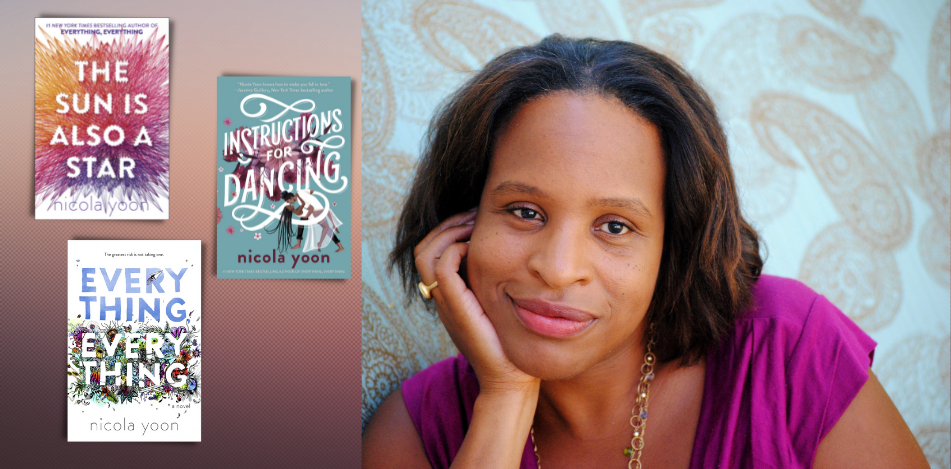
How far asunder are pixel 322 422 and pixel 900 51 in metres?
1.99

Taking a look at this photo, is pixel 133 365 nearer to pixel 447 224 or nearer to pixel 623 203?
pixel 447 224

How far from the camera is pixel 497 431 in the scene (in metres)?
1.39

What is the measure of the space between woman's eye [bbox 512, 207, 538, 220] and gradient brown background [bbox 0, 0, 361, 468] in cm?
32

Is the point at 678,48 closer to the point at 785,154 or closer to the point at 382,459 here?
the point at 785,154

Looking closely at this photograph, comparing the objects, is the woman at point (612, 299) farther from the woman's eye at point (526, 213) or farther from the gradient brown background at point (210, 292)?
the gradient brown background at point (210, 292)

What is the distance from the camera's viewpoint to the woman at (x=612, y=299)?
1.26 metres

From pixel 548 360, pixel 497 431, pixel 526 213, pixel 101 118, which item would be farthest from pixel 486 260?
pixel 101 118

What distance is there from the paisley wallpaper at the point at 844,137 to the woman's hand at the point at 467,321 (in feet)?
1.50

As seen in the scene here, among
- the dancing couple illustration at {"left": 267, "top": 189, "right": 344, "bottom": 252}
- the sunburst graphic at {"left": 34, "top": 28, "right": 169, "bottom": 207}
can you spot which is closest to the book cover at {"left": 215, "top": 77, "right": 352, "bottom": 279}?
the dancing couple illustration at {"left": 267, "top": 189, "right": 344, "bottom": 252}

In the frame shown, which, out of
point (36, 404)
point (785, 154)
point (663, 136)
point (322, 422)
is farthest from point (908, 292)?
point (36, 404)

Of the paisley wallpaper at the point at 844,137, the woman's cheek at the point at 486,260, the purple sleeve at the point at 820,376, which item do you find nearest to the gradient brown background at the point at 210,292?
the woman's cheek at the point at 486,260

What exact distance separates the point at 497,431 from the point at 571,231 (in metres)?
0.46

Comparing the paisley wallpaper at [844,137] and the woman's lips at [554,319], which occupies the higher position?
the paisley wallpaper at [844,137]

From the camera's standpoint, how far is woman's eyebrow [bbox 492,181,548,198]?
1.26 meters
